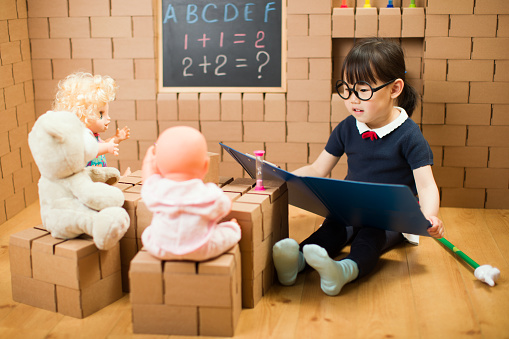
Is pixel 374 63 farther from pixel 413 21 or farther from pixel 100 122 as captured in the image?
pixel 100 122

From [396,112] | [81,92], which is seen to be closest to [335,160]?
[396,112]

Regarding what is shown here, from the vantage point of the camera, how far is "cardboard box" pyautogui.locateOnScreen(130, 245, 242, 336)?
1.59 m

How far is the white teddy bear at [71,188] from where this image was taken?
1690mm

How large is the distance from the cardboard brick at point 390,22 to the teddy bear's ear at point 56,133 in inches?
63.0

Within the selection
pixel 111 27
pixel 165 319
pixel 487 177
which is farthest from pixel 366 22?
pixel 165 319

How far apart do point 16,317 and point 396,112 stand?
1526mm

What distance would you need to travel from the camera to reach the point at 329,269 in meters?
1.82

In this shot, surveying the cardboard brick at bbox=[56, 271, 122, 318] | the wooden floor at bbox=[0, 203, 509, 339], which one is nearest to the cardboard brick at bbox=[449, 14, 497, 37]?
the wooden floor at bbox=[0, 203, 509, 339]

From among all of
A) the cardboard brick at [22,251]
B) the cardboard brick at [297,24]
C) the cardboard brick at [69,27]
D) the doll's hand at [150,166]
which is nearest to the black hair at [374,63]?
the cardboard brick at [297,24]

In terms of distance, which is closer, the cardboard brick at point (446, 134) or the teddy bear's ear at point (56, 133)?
the teddy bear's ear at point (56, 133)

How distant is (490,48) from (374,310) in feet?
4.77

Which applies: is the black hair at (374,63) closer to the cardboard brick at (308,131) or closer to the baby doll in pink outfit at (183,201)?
the cardboard brick at (308,131)

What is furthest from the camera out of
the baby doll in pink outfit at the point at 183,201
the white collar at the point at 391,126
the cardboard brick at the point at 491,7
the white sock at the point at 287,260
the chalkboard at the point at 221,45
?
Result: the chalkboard at the point at 221,45

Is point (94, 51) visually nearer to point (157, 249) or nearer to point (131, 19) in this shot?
point (131, 19)
